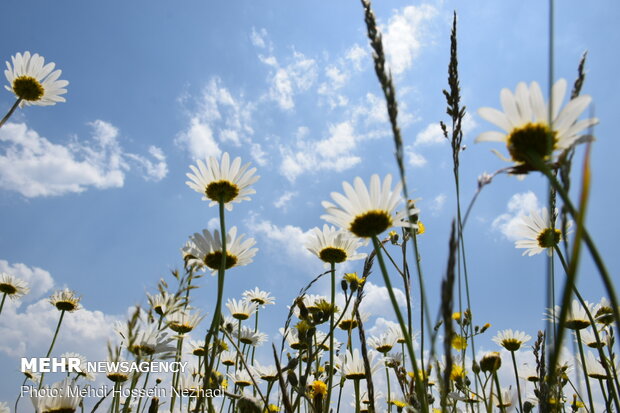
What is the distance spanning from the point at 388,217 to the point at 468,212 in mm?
714

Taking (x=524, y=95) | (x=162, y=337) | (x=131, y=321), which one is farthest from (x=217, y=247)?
(x=524, y=95)

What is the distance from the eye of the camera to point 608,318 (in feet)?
8.69

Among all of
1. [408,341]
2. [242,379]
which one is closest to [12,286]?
[242,379]

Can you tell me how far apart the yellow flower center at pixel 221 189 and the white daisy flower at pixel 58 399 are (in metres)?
1.41

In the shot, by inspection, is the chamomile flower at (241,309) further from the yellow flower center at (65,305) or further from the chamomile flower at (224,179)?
the chamomile flower at (224,179)

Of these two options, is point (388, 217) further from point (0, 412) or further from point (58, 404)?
point (0, 412)

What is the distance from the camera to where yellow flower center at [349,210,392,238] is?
5.94ft

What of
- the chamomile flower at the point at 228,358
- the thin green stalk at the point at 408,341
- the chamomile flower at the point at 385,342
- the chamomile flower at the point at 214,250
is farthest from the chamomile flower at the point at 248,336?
the thin green stalk at the point at 408,341

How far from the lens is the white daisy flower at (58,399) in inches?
94.3

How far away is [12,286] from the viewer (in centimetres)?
534

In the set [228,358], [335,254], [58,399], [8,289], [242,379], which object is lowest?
[58,399]

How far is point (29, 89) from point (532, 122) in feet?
13.2

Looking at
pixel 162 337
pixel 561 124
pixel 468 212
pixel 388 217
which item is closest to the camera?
pixel 468 212

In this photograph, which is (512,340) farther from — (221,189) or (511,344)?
(221,189)
